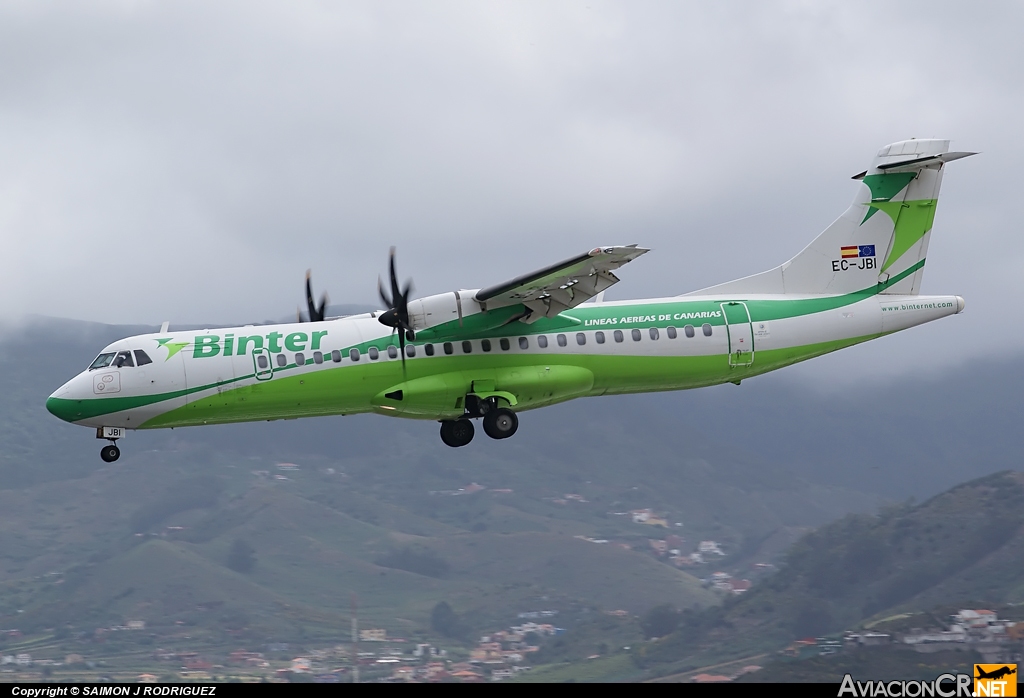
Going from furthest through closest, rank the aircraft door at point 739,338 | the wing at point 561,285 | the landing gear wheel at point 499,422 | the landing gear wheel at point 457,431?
the aircraft door at point 739,338 → the landing gear wheel at point 457,431 → the landing gear wheel at point 499,422 → the wing at point 561,285

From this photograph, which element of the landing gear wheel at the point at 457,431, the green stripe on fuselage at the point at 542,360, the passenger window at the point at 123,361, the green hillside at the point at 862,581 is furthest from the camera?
the green hillside at the point at 862,581

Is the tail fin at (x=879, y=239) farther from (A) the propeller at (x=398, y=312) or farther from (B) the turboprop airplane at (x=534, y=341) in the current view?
(A) the propeller at (x=398, y=312)

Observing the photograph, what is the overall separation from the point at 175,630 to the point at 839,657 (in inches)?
2744

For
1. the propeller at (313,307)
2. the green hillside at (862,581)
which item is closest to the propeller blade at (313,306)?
the propeller at (313,307)

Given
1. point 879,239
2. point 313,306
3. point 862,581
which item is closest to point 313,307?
point 313,306

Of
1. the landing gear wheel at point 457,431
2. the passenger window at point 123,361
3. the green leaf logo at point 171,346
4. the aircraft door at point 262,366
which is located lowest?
the landing gear wheel at point 457,431

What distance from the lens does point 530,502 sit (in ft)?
572

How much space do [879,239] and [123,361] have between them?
21.9m

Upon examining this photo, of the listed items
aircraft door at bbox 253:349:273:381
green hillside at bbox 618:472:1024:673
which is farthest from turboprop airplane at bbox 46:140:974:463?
green hillside at bbox 618:472:1024:673

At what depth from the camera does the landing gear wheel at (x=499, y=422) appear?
3259cm

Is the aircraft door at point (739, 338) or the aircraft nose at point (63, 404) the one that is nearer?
the aircraft nose at point (63, 404)

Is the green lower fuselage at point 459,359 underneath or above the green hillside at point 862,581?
above

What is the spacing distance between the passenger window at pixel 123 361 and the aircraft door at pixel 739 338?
52.9ft

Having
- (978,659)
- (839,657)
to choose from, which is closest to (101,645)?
(839,657)
